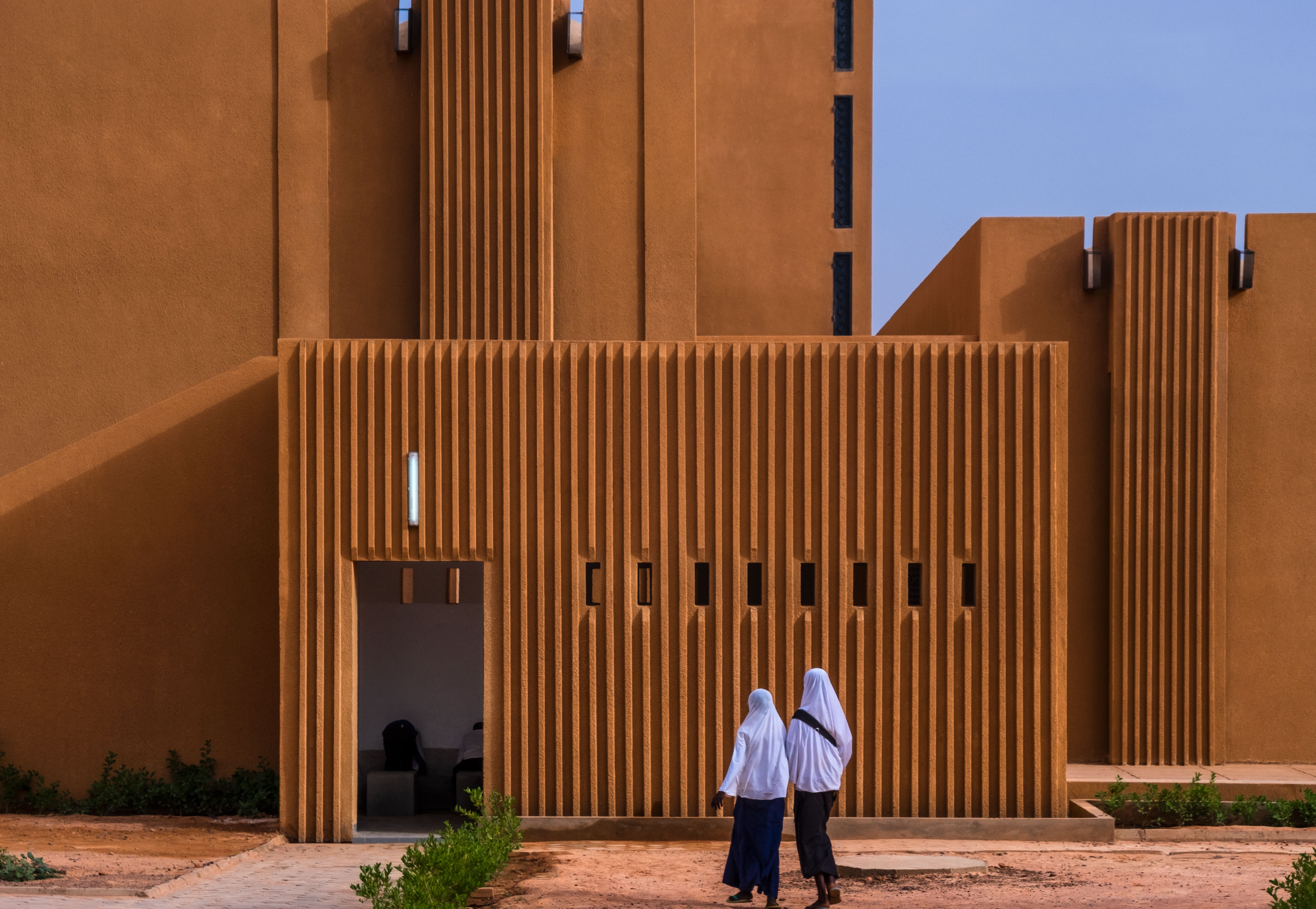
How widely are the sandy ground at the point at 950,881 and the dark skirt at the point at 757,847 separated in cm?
27

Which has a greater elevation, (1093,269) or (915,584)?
(1093,269)

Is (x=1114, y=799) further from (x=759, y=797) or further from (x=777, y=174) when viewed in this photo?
(x=777, y=174)

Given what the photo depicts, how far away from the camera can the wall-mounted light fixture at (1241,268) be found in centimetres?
1552

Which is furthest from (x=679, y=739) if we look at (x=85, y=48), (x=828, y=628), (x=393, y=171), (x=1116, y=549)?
(x=85, y=48)

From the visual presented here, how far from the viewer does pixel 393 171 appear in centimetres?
1641

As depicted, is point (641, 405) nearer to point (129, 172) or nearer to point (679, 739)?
point (679, 739)

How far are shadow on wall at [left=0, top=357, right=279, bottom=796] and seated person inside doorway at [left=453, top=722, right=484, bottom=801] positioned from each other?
77.6 inches

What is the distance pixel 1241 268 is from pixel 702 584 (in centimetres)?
790

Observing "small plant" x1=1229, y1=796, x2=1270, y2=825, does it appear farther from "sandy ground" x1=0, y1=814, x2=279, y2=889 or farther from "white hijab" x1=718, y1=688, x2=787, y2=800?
"sandy ground" x1=0, y1=814, x2=279, y2=889

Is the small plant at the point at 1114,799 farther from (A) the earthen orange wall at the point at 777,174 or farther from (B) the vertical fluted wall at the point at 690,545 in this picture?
(A) the earthen orange wall at the point at 777,174

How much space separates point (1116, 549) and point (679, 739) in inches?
248

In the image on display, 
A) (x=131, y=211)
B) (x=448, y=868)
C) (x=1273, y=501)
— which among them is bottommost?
(x=448, y=868)

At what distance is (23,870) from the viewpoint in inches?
391

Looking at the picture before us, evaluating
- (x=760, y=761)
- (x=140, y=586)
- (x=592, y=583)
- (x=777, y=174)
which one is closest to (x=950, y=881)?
(x=760, y=761)
